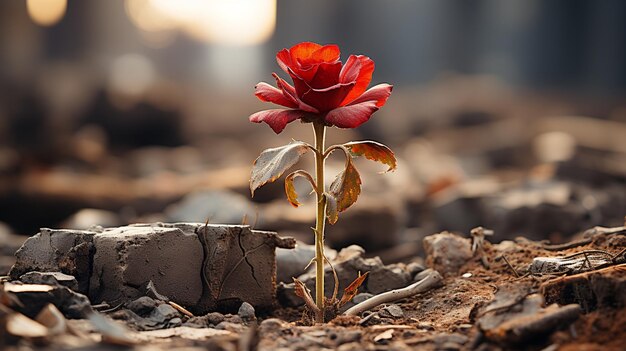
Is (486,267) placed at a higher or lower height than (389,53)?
lower

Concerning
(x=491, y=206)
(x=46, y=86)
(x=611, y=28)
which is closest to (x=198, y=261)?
(x=491, y=206)

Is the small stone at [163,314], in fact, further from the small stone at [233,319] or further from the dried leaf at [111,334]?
the dried leaf at [111,334]

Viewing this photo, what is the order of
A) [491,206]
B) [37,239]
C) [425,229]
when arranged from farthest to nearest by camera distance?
[425,229] < [491,206] < [37,239]

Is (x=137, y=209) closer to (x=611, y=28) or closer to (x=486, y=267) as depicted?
(x=486, y=267)

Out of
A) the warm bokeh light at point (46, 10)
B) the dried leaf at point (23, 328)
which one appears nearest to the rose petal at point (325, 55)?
the dried leaf at point (23, 328)

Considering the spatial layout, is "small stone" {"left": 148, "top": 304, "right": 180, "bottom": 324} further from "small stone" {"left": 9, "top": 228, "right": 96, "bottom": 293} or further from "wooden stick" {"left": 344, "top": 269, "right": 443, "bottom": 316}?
"wooden stick" {"left": 344, "top": 269, "right": 443, "bottom": 316}

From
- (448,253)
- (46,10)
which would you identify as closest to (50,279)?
(448,253)

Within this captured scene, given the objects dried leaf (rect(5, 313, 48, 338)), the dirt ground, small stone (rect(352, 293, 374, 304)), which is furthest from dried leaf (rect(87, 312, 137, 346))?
small stone (rect(352, 293, 374, 304))

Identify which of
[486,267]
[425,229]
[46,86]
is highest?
[46,86]
